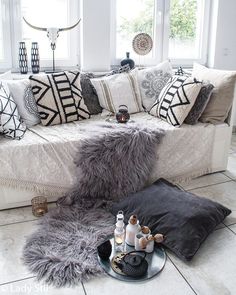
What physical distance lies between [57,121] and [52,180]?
537mm

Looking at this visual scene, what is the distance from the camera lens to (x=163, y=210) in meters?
1.99

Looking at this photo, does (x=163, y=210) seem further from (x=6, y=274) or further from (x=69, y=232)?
(x=6, y=274)

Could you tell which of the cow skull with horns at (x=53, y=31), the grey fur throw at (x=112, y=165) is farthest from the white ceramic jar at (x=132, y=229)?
the cow skull with horns at (x=53, y=31)

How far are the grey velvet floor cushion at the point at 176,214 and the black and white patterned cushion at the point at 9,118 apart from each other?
0.84m

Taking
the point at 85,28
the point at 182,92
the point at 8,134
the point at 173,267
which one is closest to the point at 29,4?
the point at 85,28

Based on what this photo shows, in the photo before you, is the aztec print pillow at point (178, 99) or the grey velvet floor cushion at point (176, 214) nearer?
the grey velvet floor cushion at point (176, 214)

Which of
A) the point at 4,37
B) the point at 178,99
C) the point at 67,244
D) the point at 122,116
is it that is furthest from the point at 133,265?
the point at 4,37

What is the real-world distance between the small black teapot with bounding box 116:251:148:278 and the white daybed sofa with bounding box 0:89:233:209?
0.78 m

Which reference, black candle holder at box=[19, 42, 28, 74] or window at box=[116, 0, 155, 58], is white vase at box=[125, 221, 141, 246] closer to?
black candle holder at box=[19, 42, 28, 74]

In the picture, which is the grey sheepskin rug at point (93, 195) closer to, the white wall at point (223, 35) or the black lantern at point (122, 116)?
the black lantern at point (122, 116)

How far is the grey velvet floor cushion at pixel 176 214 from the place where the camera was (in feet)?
5.89

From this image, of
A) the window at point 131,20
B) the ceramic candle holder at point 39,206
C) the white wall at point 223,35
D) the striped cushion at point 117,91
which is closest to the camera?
the ceramic candle holder at point 39,206

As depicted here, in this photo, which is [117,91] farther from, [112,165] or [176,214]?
[176,214]

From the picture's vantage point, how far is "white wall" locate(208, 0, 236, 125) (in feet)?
11.5
